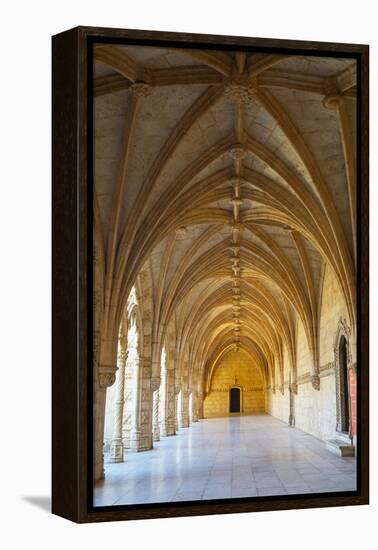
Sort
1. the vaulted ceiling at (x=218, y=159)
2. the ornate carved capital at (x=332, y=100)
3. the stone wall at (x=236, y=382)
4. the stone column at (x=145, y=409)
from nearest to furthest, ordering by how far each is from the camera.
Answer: the vaulted ceiling at (x=218, y=159) → the ornate carved capital at (x=332, y=100) → the stone column at (x=145, y=409) → the stone wall at (x=236, y=382)

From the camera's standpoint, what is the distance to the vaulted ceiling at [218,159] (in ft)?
34.9

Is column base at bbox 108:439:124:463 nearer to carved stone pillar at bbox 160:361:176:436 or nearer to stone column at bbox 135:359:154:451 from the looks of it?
stone column at bbox 135:359:154:451

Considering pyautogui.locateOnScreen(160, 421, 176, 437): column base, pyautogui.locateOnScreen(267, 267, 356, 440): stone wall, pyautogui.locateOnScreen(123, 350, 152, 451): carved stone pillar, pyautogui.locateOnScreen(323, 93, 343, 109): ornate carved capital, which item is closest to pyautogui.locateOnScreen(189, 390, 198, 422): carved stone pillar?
pyautogui.locateOnScreen(160, 421, 176, 437): column base

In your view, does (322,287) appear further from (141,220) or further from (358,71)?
(358,71)

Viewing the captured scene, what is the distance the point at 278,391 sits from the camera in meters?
35.2

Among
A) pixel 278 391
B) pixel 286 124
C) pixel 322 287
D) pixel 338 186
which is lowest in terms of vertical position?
pixel 278 391

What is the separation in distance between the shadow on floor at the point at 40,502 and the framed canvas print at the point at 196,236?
0.47m

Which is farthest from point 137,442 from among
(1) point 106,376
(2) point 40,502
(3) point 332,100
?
(3) point 332,100

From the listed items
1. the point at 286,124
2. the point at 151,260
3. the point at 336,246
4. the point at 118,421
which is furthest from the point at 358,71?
the point at 151,260

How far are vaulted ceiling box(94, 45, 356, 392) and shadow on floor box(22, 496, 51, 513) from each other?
432cm

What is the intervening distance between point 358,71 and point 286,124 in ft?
11.2

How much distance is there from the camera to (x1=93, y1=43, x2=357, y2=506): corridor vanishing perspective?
1022cm

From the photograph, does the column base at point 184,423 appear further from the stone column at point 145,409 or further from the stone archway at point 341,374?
the stone archway at point 341,374

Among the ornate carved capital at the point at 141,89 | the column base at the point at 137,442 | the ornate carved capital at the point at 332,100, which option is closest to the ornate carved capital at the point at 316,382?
the column base at the point at 137,442
